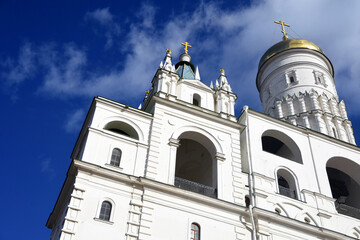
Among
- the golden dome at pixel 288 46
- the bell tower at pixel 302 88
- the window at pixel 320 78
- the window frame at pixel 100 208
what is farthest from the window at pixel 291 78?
the window frame at pixel 100 208

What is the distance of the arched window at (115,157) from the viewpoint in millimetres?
21672

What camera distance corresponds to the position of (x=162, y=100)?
2522 centimetres

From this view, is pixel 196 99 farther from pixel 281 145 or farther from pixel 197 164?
pixel 281 145

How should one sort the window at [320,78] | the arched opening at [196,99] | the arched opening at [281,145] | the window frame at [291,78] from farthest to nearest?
the window at [320,78]
the window frame at [291,78]
the arched opening at [196,99]
the arched opening at [281,145]

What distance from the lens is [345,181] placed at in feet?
99.4

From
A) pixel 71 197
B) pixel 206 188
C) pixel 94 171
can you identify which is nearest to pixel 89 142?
pixel 94 171

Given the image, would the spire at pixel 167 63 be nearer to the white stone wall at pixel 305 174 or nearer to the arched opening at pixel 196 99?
the arched opening at pixel 196 99

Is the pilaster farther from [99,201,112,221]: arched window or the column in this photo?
the column

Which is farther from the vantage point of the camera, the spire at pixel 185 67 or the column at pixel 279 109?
the column at pixel 279 109

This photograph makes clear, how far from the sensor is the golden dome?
134 feet

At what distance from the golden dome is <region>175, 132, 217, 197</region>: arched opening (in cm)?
1716

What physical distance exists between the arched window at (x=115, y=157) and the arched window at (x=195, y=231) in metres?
4.69

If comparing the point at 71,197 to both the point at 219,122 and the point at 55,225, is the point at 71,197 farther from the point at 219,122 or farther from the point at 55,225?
the point at 219,122

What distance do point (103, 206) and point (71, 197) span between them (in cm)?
149
